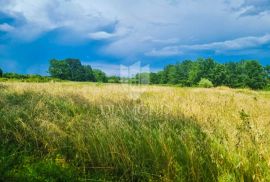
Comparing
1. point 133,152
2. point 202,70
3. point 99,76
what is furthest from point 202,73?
point 133,152

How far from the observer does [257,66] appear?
95.8 metres

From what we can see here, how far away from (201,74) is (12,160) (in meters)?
102

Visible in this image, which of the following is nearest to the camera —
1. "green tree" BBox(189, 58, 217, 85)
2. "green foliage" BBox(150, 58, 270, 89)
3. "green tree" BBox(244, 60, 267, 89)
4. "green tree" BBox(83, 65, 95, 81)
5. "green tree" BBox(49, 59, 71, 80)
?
"green tree" BBox(244, 60, 267, 89)

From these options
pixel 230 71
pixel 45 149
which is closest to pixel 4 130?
pixel 45 149

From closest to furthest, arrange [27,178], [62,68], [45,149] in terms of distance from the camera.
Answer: [27,178] → [45,149] → [62,68]

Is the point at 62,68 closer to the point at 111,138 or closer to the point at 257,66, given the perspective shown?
the point at 257,66

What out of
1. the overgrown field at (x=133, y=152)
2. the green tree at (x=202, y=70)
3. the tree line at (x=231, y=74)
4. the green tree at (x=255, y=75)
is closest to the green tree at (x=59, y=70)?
the tree line at (x=231, y=74)

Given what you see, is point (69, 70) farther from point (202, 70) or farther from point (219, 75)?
point (219, 75)

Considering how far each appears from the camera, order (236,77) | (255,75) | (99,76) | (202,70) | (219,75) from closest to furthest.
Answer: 1. (255,75)
2. (219,75)
3. (236,77)
4. (202,70)
5. (99,76)

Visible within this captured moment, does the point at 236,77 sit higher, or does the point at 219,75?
the point at 219,75

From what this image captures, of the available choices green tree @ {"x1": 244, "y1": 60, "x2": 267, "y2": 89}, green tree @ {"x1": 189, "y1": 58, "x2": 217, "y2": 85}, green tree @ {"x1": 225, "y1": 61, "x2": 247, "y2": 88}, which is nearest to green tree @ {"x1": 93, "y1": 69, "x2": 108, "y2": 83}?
green tree @ {"x1": 189, "y1": 58, "x2": 217, "y2": 85}

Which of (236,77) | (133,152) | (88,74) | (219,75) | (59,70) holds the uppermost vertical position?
(59,70)

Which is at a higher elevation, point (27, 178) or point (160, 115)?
point (160, 115)

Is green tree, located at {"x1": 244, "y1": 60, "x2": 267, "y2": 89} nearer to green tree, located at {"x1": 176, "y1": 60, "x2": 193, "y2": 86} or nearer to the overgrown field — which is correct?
green tree, located at {"x1": 176, "y1": 60, "x2": 193, "y2": 86}
